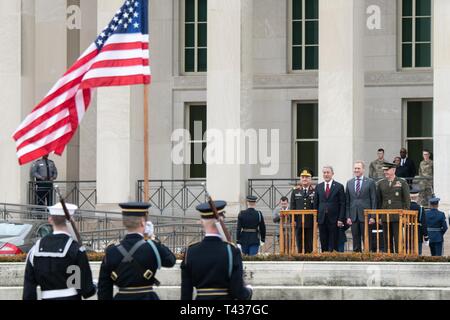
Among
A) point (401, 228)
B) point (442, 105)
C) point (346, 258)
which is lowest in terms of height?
point (346, 258)

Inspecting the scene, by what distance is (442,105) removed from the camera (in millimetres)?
33125

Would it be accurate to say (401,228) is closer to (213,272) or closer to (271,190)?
(213,272)

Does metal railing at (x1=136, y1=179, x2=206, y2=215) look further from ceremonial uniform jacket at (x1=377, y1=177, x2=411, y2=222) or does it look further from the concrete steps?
the concrete steps

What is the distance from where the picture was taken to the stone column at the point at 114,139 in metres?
34.9

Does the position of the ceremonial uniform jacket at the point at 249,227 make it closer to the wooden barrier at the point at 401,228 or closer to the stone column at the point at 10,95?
the wooden barrier at the point at 401,228

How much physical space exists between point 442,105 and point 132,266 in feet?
63.3

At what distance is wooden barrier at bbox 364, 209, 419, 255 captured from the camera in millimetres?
25797

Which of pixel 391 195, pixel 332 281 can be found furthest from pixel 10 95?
A: pixel 332 281

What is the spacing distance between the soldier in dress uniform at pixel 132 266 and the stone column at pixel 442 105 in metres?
18.7

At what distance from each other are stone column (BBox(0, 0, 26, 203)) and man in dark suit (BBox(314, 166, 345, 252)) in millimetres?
11154

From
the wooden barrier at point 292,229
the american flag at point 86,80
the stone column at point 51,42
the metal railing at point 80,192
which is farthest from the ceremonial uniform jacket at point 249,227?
the stone column at point 51,42

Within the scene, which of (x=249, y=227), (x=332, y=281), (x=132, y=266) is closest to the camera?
(x=132, y=266)

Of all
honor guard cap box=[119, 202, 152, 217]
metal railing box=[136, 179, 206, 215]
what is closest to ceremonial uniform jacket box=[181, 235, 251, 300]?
honor guard cap box=[119, 202, 152, 217]
